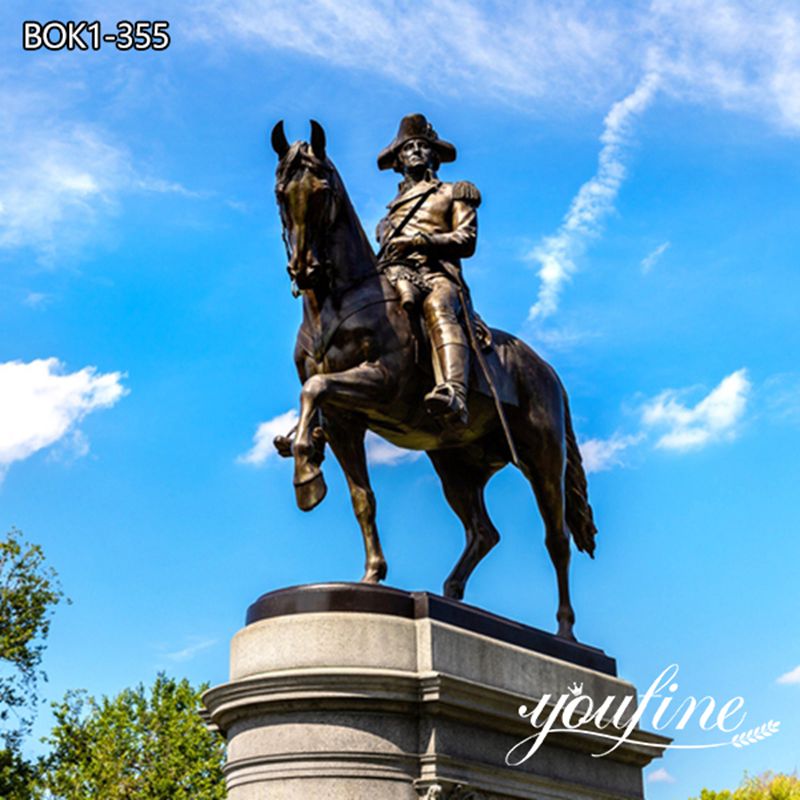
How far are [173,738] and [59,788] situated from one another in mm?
3550

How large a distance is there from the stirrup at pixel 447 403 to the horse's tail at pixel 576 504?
105 inches

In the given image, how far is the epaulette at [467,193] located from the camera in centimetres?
1152

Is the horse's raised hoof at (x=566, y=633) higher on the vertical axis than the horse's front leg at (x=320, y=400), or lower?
lower

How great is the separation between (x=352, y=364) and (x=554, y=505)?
2850 mm

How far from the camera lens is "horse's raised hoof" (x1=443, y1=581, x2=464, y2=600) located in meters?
11.4

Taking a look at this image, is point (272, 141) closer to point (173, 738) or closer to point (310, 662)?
point (310, 662)

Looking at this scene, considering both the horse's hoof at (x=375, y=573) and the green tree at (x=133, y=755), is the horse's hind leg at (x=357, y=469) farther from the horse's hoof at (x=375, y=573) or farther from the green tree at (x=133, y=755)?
the green tree at (x=133, y=755)

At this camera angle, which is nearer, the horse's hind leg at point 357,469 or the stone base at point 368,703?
the stone base at point 368,703

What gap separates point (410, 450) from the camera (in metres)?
11.2

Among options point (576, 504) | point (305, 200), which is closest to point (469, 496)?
point (576, 504)

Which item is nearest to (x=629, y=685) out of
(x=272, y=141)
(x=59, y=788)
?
(x=272, y=141)

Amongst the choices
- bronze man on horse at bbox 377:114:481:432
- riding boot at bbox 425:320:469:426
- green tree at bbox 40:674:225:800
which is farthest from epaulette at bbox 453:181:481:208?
green tree at bbox 40:674:225:800


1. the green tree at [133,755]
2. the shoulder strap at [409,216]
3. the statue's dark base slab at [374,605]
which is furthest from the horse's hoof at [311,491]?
the green tree at [133,755]

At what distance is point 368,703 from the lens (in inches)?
341
